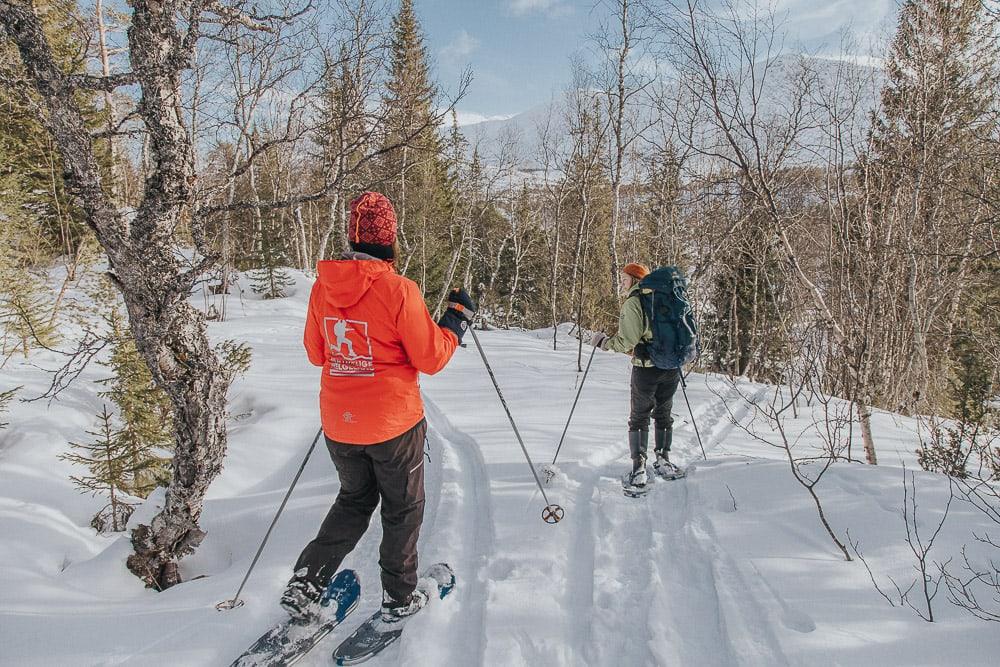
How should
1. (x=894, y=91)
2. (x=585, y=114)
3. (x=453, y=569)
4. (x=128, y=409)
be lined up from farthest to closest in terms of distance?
(x=585, y=114) → (x=894, y=91) → (x=128, y=409) → (x=453, y=569)

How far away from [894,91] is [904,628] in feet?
38.7

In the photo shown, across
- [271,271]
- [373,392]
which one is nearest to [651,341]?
[373,392]

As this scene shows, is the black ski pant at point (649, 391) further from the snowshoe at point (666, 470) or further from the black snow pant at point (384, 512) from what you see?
the black snow pant at point (384, 512)

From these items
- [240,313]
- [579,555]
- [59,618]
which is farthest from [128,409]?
[240,313]

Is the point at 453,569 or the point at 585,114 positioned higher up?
the point at 585,114

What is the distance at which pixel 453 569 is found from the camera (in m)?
3.21

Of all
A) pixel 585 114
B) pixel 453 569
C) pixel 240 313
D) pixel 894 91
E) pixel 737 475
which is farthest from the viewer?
pixel 240 313

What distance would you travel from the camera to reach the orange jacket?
95.6 inches

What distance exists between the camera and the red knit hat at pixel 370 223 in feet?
8.20

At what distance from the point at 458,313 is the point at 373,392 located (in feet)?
2.10

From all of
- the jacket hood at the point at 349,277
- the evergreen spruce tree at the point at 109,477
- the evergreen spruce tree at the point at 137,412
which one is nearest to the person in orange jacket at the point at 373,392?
the jacket hood at the point at 349,277

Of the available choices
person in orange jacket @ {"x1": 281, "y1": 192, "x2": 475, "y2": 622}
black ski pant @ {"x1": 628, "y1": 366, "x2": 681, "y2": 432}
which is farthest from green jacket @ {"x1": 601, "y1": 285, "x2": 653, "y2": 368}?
person in orange jacket @ {"x1": 281, "y1": 192, "x2": 475, "y2": 622}

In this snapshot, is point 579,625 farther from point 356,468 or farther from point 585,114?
point 585,114

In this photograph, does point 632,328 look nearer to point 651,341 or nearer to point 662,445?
point 651,341
